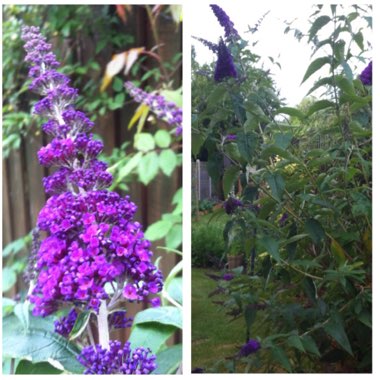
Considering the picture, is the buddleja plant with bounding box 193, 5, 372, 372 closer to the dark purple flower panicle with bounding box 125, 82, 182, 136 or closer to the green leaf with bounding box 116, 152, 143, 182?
the dark purple flower panicle with bounding box 125, 82, 182, 136

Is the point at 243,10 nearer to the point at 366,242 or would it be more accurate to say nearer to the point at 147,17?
the point at 147,17

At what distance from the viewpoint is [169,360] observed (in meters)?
1.82

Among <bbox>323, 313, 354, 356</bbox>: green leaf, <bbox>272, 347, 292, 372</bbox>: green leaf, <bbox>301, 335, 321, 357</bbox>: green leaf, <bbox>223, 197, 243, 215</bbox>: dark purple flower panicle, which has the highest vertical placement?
<bbox>223, 197, 243, 215</bbox>: dark purple flower panicle

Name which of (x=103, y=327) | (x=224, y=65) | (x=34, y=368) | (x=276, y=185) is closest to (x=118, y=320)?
(x=103, y=327)

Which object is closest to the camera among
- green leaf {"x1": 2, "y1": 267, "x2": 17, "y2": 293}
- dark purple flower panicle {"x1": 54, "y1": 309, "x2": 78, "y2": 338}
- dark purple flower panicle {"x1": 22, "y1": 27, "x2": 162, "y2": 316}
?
dark purple flower panicle {"x1": 22, "y1": 27, "x2": 162, "y2": 316}

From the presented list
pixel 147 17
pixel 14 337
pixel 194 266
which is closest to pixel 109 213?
pixel 194 266

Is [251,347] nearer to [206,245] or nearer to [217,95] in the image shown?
[206,245]

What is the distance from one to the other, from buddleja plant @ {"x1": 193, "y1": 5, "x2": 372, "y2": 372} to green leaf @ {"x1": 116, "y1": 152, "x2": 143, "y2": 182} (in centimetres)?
26

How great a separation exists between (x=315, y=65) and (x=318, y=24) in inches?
5.3

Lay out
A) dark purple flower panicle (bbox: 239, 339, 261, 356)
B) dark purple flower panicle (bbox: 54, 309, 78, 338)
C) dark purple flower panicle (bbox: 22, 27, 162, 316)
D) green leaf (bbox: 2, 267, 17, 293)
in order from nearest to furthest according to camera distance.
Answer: dark purple flower panicle (bbox: 22, 27, 162, 316) → dark purple flower panicle (bbox: 54, 309, 78, 338) → dark purple flower panicle (bbox: 239, 339, 261, 356) → green leaf (bbox: 2, 267, 17, 293)

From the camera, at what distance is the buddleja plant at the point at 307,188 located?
68.9 inches

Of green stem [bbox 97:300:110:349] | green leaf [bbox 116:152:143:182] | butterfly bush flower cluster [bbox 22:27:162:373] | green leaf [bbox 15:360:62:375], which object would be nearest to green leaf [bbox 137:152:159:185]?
green leaf [bbox 116:152:143:182]

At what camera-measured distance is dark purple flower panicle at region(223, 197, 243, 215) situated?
1.79 meters

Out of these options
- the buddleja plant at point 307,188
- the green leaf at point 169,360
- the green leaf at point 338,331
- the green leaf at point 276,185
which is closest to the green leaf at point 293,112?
the buddleja plant at point 307,188
